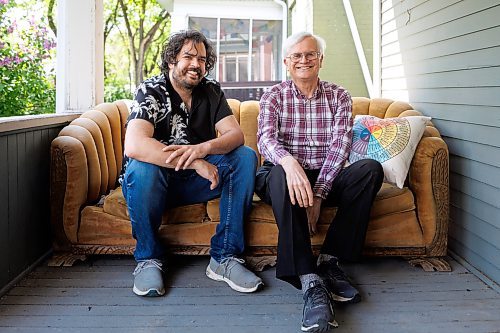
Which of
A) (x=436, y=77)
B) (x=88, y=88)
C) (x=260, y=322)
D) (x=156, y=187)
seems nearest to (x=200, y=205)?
(x=156, y=187)

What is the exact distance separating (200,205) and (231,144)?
0.36 m

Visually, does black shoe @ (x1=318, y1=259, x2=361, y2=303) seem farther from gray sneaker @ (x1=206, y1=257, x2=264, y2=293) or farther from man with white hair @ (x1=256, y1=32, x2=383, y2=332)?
gray sneaker @ (x1=206, y1=257, x2=264, y2=293)

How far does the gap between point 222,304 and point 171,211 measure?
1.95 feet

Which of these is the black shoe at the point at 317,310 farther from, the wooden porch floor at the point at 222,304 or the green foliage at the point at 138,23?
the green foliage at the point at 138,23

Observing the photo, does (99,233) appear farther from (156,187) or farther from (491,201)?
(491,201)

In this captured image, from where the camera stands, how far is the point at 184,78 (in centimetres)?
251

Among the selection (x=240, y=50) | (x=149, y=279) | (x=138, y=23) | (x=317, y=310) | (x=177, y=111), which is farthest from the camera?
(x=138, y=23)

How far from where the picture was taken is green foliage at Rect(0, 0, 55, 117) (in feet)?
10.6

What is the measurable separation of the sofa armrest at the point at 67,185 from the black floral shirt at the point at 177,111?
0.23 metres

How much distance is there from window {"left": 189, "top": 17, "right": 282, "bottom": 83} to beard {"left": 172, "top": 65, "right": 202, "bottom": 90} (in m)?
5.20

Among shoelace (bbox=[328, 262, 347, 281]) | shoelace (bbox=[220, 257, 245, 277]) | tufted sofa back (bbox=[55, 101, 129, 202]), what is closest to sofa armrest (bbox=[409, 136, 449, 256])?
shoelace (bbox=[328, 262, 347, 281])

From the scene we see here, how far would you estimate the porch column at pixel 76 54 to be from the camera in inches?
131

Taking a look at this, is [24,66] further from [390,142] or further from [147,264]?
[390,142]

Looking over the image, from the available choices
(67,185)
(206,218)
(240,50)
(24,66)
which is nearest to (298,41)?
(206,218)
